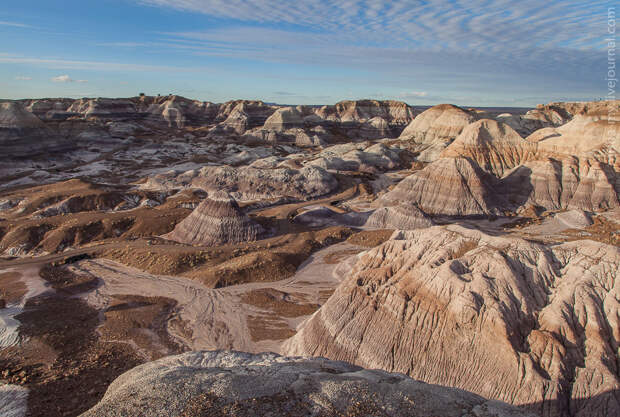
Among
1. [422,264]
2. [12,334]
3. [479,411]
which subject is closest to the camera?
[479,411]

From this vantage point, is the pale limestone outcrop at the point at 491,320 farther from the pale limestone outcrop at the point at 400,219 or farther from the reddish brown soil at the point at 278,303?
the pale limestone outcrop at the point at 400,219

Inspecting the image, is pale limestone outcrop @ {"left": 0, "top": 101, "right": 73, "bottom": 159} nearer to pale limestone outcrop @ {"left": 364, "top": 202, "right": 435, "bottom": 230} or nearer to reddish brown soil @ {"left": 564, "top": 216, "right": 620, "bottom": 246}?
pale limestone outcrop @ {"left": 364, "top": 202, "right": 435, "bottom": 230}

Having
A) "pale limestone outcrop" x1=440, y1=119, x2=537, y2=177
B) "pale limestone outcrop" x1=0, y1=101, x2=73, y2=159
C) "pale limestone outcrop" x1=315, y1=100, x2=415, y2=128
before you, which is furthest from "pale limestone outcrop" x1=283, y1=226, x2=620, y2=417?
"pale limestone outcrop" x1=315, y1=100, x2=415, y2=128

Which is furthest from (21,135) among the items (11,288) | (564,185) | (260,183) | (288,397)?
(564,185)

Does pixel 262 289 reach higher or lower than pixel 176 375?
lower

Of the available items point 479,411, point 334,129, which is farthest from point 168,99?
point 479,411

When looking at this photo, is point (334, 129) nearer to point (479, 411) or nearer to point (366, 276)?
point (366, 276)
